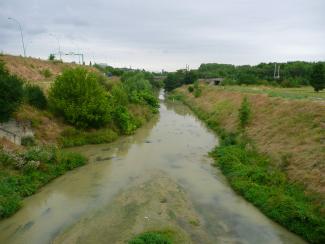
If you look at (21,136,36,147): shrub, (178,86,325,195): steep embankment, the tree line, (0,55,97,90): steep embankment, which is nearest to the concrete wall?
(21,136,36,147): shrub

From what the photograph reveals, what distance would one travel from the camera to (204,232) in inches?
595

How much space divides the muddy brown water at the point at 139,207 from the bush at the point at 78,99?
5230mm

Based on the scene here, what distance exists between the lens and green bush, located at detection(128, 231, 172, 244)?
43.0 feet

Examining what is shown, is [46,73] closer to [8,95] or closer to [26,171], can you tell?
[8,95]

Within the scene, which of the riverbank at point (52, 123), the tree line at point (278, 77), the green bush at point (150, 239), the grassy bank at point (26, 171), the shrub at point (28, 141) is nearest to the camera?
the green bush at point (150, 239)

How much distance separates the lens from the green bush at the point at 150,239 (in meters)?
13.1

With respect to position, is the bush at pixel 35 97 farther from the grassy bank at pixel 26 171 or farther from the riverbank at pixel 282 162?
the riverbank at pixel 282 162

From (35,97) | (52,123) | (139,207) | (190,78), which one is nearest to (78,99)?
(52,123)

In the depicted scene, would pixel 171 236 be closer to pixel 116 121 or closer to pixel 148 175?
pixel 148 175

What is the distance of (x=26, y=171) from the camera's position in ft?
67.4

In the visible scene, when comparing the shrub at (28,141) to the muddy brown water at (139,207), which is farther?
the shrub at (28,141)

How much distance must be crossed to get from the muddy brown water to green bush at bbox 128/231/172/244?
0.80 m

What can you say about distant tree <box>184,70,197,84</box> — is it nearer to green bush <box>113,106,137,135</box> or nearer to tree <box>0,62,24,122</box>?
green bush <box>113,106,137,135</box>

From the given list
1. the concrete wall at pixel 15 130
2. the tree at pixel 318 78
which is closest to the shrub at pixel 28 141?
the concrete wall at pixel 15 130
